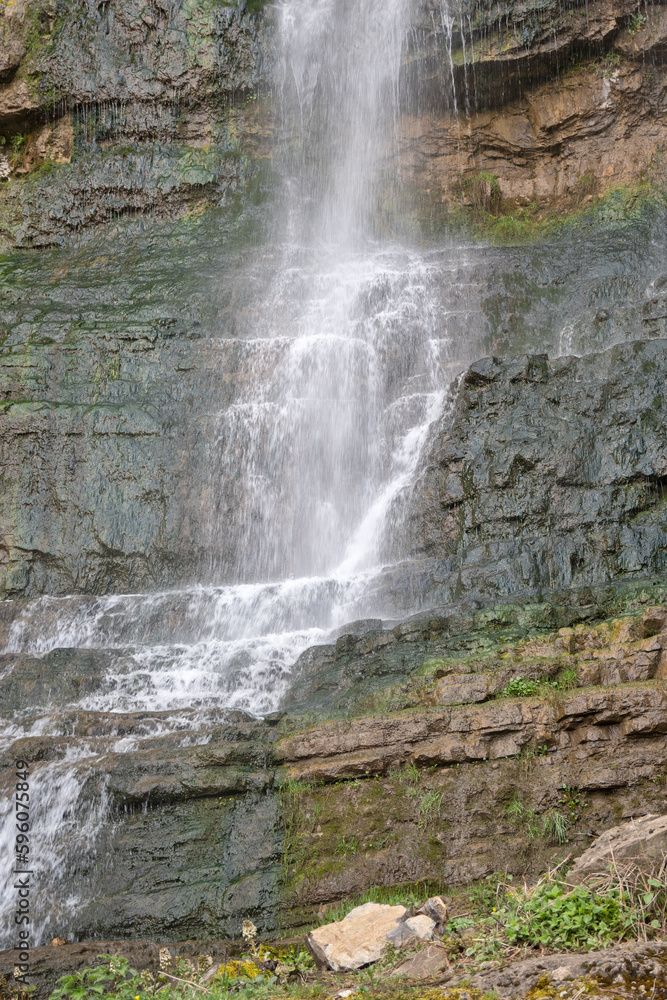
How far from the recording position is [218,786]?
8508 millimetres

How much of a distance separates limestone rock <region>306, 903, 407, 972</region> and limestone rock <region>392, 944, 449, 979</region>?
54cm

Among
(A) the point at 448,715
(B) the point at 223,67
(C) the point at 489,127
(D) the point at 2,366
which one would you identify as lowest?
(A) the point at 448,715

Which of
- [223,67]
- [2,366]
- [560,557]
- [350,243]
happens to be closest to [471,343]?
[350,243]

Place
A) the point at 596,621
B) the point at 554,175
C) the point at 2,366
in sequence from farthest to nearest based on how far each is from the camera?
1. the point at 554,175
2. the point at 2,366
3. the point at 596,621

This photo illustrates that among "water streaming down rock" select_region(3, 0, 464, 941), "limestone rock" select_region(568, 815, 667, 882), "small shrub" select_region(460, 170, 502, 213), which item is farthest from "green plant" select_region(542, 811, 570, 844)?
"small shrub" select_region(460, 170, 502, 213)

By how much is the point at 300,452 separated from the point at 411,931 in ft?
37.2

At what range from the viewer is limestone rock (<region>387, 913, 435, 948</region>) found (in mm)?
5660

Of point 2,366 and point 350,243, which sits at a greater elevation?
point 350,243

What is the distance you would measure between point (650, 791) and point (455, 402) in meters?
8.43

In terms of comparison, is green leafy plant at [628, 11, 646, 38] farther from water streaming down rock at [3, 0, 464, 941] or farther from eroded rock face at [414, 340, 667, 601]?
eroded rock face at [414, 340, 667, 601]

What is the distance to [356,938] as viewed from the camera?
598 centimetres

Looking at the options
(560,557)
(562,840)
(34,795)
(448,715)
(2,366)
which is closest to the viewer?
(562,840)

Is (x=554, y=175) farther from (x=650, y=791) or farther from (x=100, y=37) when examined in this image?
(x=650, y=791)

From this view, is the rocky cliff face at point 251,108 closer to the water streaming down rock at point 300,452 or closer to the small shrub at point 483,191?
the small shrub at point 483,191
